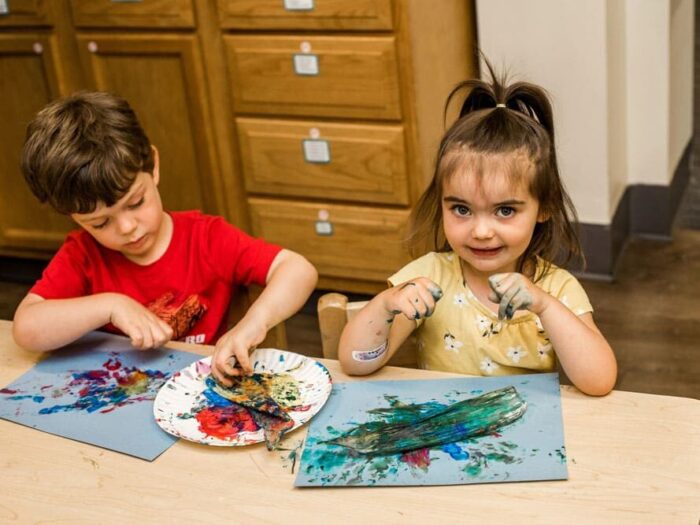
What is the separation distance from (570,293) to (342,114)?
1.33 metres

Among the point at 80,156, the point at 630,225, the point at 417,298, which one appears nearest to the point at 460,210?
the point at 417,298

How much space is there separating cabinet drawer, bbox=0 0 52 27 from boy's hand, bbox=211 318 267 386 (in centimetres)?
184

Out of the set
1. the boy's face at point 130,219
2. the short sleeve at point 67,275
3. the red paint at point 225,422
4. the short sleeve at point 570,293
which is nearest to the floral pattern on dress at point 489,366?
the short sleeve at point 570,293

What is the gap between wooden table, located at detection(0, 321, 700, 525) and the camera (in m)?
0.95

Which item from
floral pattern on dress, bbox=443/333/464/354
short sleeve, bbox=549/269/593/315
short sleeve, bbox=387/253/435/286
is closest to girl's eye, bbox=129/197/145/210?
short sleeve, bbox=387/253/435/286

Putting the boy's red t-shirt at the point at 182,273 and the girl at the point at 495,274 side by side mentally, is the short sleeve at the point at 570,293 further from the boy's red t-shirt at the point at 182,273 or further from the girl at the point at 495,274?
the boy's red t-shirt at the point at 182,273

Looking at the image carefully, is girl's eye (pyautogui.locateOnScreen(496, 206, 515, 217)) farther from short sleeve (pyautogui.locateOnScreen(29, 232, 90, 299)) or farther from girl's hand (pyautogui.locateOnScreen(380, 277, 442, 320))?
short sleeve (pyautogui.locateOnScreen(29, 232, 90, 299))

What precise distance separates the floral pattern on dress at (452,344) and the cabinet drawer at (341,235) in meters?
1.21

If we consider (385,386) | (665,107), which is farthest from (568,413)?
(665,107)

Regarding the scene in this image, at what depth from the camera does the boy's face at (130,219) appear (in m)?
1.43

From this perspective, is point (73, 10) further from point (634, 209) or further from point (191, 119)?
point (634, 209)

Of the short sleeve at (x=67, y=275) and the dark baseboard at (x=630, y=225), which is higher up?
the short sleeve at (x=67, y=275)

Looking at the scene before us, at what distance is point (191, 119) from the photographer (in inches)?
108

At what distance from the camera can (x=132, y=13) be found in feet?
8.73
